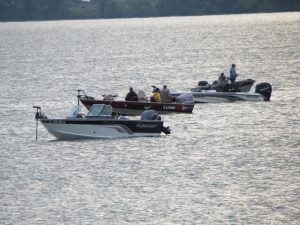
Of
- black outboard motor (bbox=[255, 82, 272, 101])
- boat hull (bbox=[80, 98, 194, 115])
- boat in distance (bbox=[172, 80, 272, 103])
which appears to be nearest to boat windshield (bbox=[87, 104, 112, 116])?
boat hull (bbox=[80, 98, 194, 115])

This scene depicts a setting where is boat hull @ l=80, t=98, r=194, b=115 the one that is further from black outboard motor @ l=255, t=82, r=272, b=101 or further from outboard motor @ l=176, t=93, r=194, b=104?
black outboard motor @ l=255, t=82, r=272, b=101

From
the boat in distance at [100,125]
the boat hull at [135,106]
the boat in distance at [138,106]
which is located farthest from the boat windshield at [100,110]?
the boat hull at [135,106]

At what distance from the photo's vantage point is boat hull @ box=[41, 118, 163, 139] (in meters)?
61.5

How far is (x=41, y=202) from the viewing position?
4728 cm

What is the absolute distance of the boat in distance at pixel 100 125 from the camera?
2419 inches

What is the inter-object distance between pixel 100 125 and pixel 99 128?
307 millimetres

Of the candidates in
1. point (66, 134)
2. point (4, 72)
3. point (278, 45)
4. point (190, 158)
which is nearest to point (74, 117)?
point (66, 134)

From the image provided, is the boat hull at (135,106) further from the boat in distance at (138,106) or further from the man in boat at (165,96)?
the man in boat at (165,96)

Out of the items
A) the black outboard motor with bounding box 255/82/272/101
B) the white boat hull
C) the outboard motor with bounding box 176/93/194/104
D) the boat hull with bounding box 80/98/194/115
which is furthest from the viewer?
the black outboard motor with bounding box 255/82/272/101

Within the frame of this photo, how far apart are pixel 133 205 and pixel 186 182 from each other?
17.4ft

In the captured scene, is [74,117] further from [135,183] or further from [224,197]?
[224,197]

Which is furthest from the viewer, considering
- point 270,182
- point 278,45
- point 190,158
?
point 278,45

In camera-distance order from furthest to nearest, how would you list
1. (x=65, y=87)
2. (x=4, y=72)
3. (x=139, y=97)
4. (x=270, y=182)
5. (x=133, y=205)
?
(x=4, y=72)
(x=65, y=87)
(x=139, y=97)
(x=270, y=182)
(x=133, y=205)

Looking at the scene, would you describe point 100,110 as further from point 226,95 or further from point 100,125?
point 226,95
